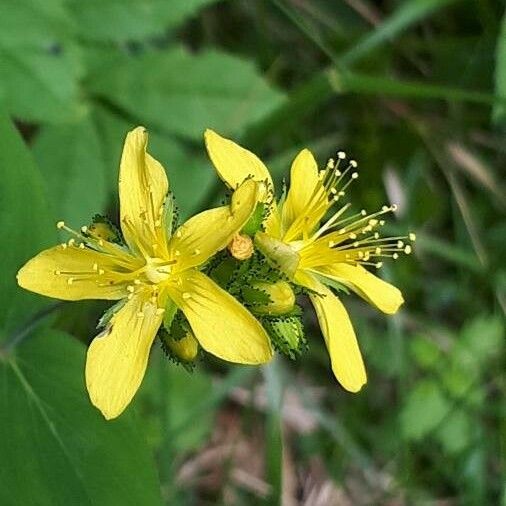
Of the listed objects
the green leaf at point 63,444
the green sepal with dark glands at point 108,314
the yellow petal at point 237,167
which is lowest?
the green leaf at point 63,444

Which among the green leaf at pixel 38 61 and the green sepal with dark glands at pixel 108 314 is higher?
the green leaf at pixel 38 61

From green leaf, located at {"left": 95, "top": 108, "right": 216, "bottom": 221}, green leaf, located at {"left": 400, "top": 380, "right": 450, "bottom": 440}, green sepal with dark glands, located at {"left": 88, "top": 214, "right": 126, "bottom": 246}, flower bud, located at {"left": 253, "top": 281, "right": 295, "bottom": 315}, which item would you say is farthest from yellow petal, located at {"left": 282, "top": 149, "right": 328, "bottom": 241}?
green leaf, located at {"left": 400, "top": 380, "right": 450, "bottom": 440}

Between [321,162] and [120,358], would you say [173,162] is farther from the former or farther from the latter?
[120,358]

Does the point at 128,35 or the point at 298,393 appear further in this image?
the point at 298,393

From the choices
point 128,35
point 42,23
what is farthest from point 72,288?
point 128,35

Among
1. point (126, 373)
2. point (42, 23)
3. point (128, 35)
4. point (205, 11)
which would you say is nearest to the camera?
point (126, 373)

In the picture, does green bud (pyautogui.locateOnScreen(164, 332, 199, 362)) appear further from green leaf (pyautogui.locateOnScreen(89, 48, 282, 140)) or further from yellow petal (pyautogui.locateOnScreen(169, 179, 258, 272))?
green leaf (pyautogui.locateOnScreen(89, 48, 282, 140))

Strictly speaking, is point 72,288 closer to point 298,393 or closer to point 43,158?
point 43,158

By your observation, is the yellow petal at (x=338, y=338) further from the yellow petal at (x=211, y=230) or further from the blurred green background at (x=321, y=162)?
the blurred green background at (x=321, y=162)

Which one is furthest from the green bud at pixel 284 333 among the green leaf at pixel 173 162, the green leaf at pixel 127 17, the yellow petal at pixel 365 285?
the green leaf at pixel 127 17
